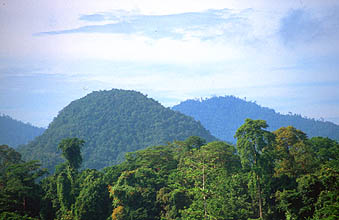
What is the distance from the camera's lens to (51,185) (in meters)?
21.1

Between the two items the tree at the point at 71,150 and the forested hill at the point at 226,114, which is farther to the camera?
the forested hill at the point at 226,114

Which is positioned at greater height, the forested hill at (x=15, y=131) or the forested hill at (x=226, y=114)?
the forested hill at (x=226, y=114)

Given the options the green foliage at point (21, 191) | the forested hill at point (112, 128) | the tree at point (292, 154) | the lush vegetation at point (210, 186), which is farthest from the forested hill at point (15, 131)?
the tree at point (292, 154)

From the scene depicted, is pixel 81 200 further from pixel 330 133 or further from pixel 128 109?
pixel 330 133

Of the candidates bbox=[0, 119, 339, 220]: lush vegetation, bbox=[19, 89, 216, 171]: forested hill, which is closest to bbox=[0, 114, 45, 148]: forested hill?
bbox=[19, 89, 216, 171]: forested hill

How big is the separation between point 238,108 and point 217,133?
28550 millimetres

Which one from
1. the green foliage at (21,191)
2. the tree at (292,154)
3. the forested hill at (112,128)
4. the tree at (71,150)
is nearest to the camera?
the green foliage at (21,191)

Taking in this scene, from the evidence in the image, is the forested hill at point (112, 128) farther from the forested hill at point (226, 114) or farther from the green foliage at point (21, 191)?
the forested hill at point (226, 114)

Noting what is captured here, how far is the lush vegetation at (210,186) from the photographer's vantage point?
1568 cm

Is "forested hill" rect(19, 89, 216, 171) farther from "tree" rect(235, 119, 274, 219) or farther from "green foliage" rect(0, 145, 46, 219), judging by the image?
"tree" rect(235, 119, 274, 219)

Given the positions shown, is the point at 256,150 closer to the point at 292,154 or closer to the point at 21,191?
the point at 292,154

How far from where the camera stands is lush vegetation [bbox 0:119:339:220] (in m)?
15.7

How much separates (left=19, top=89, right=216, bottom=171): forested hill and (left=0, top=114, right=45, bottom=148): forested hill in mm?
35728

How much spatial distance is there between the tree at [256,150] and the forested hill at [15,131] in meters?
110
